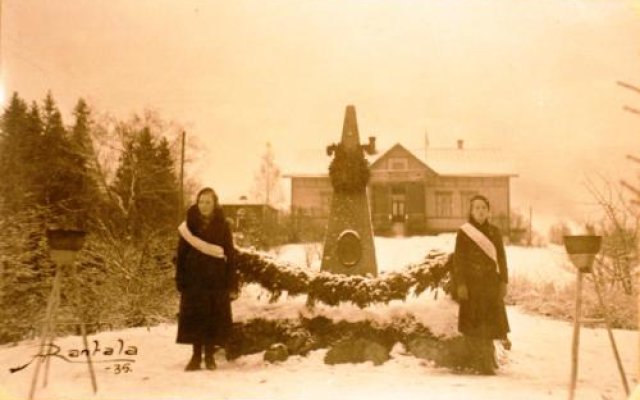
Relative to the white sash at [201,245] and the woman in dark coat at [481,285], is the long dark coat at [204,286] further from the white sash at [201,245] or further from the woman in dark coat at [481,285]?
the woman in dark coat at [481,285]

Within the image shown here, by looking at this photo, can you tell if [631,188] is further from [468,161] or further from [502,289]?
[468,161]

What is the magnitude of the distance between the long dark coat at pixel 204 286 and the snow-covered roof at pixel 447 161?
104 centimetres

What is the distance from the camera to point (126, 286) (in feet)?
19.7

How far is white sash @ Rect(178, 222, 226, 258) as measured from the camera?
4.31 meters

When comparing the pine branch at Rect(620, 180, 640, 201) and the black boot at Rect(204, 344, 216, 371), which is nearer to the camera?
the pine branch at Rect(620, 180, 640, 201)

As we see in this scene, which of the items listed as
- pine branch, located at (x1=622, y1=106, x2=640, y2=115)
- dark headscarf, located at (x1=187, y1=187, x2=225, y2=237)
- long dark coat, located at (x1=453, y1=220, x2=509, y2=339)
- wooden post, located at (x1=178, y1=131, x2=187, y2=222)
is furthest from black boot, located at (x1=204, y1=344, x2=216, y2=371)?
pine branch, located at (x1=622, y1=106, x2=640, y2=115)

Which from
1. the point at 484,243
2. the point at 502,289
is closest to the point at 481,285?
the point at 502,289

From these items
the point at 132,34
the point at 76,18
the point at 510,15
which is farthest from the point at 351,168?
the point at 76,18

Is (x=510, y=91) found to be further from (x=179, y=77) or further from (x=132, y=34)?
(x=132, y=34)

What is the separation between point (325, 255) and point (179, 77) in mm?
2108

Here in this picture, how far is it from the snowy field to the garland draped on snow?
0.32 feet

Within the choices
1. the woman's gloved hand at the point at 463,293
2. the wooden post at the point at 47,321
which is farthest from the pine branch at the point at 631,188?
the wooden post at the point at 47,321

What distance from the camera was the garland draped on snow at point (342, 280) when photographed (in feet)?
15.3
